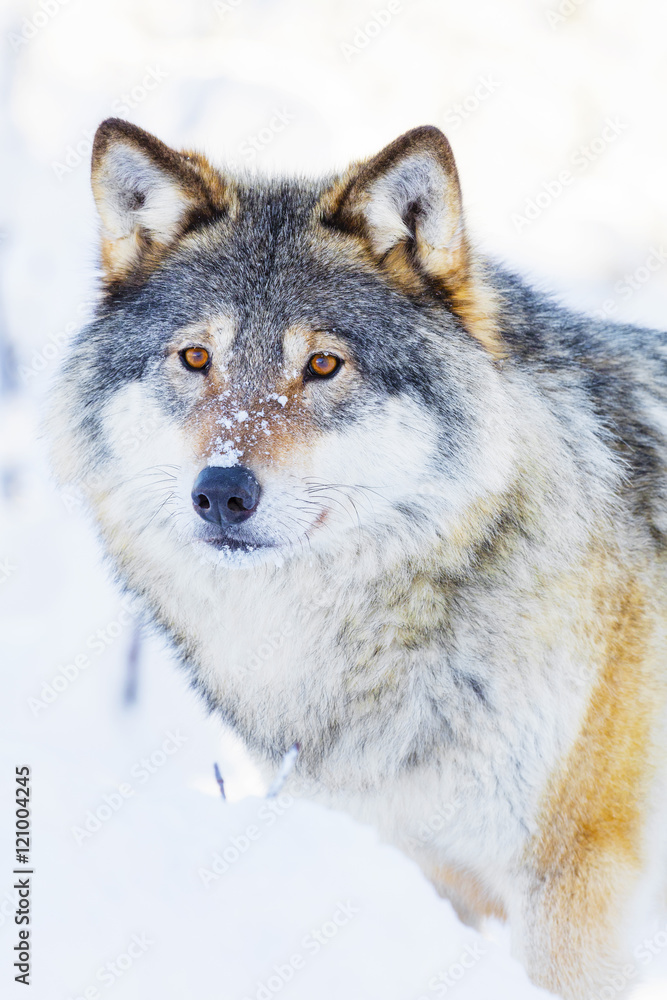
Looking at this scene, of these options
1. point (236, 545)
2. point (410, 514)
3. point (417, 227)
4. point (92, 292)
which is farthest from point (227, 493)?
point (92, 292)

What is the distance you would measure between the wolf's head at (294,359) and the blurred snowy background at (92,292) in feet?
1.66

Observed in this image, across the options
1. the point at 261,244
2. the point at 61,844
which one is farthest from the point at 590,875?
the point at 261,244

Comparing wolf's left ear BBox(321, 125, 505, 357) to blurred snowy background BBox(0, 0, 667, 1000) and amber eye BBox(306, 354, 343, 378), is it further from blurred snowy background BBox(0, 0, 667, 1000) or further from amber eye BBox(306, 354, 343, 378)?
blurred snowy background BBox(0, 0, 667, 1000)

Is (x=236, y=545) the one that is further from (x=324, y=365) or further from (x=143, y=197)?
(x=143, y=197)

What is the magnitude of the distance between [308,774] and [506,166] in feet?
34.0

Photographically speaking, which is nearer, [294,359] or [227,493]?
[227,493]

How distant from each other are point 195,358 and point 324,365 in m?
0.38

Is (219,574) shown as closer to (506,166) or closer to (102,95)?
(102,95)

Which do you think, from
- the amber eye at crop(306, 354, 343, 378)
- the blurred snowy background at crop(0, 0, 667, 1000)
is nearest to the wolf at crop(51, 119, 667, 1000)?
the amber eye at crop(306, 354, 343, 378)

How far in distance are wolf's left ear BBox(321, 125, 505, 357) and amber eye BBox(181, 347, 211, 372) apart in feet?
1.85

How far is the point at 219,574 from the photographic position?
246 centimetres

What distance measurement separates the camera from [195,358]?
2.29 m

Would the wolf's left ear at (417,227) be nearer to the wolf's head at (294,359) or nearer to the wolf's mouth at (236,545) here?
the wolf's head at (294,359)

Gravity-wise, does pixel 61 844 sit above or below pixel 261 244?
below
